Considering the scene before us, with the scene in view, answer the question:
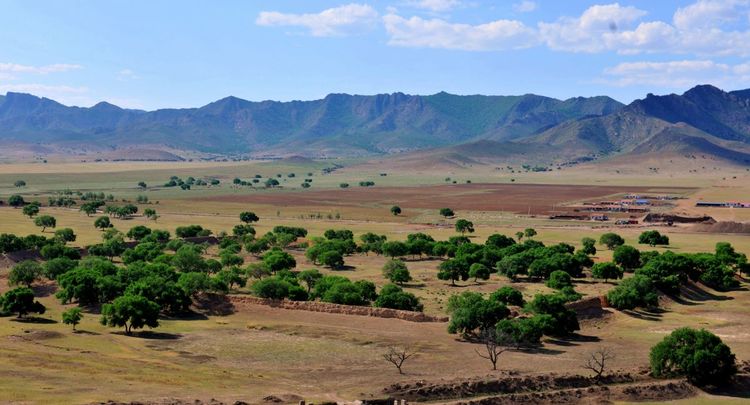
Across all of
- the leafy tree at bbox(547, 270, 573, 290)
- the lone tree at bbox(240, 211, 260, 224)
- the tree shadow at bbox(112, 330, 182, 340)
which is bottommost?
the tree shadow at bbox(112, 330, 182, 340)

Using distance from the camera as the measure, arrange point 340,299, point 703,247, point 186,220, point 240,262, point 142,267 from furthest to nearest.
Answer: point 186,220 → point 703,247 → point 240,262 → point 142,267 → point 340,299

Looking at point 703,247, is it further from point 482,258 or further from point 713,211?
point 713,211

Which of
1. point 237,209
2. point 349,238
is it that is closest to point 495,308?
point 349,238

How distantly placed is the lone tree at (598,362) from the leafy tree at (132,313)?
29.1m

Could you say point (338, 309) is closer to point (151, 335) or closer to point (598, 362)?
point (151, 335)

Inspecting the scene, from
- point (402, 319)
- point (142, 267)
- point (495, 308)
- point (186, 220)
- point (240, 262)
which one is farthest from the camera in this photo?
point (186, 220)

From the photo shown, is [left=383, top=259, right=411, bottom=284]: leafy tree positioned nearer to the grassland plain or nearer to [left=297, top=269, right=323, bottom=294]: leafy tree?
the grassland plain

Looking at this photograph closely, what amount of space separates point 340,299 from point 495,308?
14.6 metres

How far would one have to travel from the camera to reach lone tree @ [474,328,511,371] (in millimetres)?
50031

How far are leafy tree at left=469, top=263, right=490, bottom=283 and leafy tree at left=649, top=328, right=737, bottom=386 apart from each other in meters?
37.5

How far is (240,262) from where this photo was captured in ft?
301

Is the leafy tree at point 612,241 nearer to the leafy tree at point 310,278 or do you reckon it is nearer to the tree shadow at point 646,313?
the tree shadow at point 646,313

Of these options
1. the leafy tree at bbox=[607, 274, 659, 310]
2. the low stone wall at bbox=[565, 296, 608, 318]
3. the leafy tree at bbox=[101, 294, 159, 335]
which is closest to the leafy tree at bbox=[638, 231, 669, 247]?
the leafy tree at bbox=[607, 274, 659, 310]

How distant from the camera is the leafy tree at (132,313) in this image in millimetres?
56594
